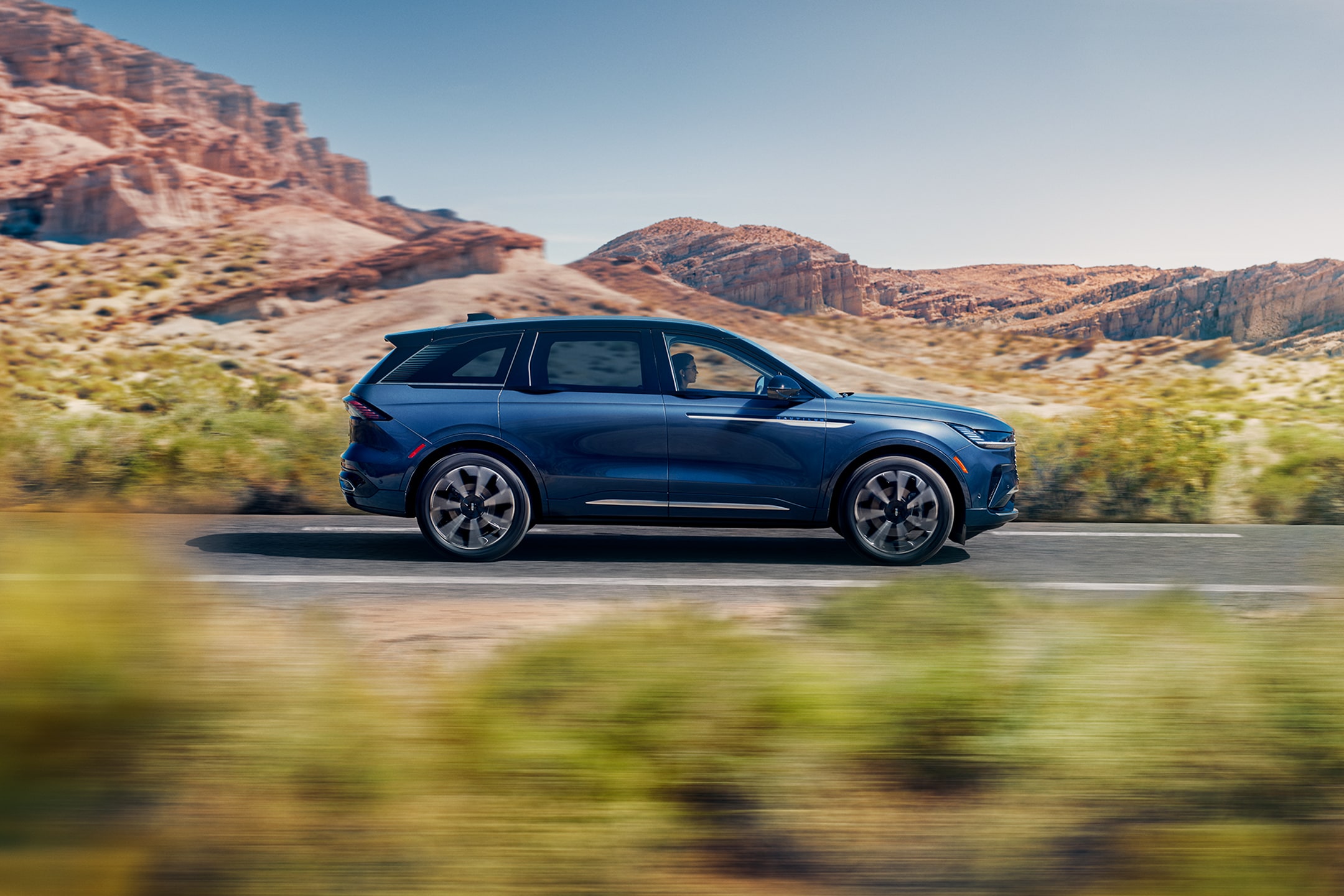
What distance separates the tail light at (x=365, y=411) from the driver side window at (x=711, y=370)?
2.07 metres

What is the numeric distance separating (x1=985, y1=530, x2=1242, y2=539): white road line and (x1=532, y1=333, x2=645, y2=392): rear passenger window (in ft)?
12.1

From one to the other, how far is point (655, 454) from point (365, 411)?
6.83 feet

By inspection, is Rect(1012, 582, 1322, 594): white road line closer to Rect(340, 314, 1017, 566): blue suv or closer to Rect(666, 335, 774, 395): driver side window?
Rect(340, 314, 1017, 566): blue suv

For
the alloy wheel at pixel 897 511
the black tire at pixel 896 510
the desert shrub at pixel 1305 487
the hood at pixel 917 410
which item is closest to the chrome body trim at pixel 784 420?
the hood at pixel 917 410

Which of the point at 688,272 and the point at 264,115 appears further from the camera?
the point at 264,115

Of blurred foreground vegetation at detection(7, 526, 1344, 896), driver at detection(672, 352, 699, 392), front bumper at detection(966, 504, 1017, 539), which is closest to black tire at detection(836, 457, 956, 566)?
front bumper at detection(966, 504, 1017, 539)

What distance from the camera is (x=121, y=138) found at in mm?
93125

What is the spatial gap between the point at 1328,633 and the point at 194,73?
151 m

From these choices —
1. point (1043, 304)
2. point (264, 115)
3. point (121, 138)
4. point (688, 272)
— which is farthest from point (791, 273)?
point (264, 115)

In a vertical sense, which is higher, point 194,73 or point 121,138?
point 194,73

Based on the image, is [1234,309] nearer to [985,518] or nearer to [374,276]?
[374,276]

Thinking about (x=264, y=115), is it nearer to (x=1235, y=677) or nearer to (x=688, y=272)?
(x=688, y=272)

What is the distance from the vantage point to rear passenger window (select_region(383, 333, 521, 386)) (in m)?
7.82

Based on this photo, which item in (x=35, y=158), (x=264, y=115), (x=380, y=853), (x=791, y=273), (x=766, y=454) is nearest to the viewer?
(x=380, y=853)
